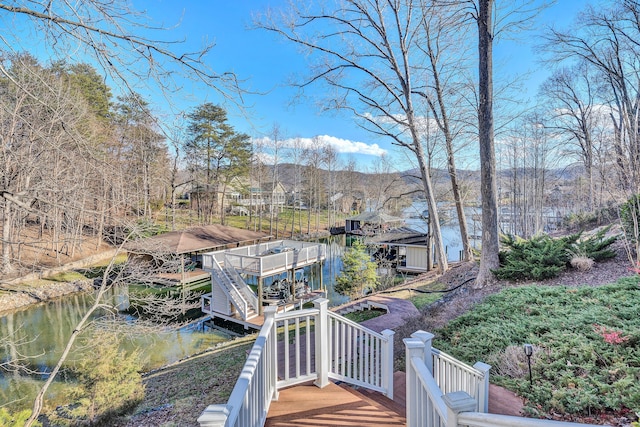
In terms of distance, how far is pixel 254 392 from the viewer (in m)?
2.28

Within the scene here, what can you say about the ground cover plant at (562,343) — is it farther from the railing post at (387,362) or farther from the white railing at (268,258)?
the white railing at (268,258)

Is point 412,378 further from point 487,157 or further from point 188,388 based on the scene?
point 487,157

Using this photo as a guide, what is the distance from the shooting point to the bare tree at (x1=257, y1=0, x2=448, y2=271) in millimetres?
9445

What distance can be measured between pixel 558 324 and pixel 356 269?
871cm

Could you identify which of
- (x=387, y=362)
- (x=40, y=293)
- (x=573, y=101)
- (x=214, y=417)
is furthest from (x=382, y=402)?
(x=573, y=101)

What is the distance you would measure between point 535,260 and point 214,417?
727 centimetres

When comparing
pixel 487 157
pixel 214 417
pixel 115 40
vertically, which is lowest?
pixel 214 417

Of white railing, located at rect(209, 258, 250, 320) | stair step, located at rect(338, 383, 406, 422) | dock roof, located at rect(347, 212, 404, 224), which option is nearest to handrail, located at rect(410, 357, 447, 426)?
stair step, located at rect(338, 383, 406, 422)

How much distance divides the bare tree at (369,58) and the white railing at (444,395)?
25.9 feet

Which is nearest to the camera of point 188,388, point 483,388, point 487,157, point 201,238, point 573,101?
point 483,388

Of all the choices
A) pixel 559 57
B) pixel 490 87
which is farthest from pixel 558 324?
pixel 559 57

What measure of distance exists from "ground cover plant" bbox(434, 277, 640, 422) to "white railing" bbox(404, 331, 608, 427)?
637 mm

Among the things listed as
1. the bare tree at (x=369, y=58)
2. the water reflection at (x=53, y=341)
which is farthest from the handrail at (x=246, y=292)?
the bare tree at (x=369, y=58)

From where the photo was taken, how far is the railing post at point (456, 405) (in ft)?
4.66
